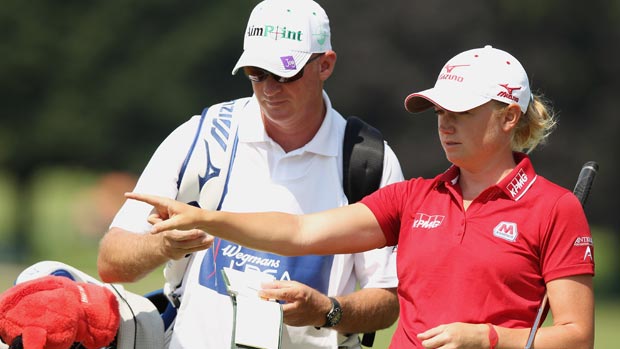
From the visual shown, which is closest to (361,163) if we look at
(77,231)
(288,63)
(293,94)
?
(293,94)

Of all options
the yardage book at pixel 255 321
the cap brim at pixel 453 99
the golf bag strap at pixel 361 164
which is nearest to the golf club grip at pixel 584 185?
the cap brim at pixel 453 99

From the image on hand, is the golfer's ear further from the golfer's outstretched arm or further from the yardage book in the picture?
the yardage book

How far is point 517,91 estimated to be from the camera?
13.3ft

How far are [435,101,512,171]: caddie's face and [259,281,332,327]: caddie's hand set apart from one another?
2.53 feet

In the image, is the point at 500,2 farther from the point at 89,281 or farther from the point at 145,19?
the point at 89,281

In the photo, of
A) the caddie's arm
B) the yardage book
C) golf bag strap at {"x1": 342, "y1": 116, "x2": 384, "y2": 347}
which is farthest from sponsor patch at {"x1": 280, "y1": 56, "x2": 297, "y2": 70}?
the yardage book

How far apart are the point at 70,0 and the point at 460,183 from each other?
20.3 meters

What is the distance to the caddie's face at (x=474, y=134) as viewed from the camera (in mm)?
4055

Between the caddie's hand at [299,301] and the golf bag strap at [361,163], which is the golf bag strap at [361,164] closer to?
the golf bag strap at [361,163]

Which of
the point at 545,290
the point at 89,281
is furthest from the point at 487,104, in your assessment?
the point at 89,281

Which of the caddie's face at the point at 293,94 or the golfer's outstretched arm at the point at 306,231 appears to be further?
the caddie's face at the point at 293,94

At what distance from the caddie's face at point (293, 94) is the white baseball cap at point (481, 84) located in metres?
0.83

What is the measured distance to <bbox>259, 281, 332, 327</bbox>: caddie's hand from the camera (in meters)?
4.30

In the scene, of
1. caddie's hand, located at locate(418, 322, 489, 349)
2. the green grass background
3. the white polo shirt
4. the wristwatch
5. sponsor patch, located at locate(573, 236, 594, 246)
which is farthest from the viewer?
the green grass background
